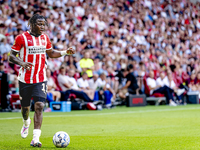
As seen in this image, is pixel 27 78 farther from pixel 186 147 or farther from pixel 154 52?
pixel 154 52

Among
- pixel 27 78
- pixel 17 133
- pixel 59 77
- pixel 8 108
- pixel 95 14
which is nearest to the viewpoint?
pixel 27 78

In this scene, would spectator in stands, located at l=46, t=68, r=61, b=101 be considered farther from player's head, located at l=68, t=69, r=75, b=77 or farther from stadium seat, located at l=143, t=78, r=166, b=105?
stadium seat, located at l=143, t=78, r=166, b=105

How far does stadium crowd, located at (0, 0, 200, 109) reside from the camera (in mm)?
14828

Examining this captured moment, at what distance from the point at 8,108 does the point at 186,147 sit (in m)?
9.17

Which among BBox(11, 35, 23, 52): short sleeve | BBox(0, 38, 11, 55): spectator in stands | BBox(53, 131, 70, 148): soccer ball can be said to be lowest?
BBox(53, 131, 70, 148): soccer ball

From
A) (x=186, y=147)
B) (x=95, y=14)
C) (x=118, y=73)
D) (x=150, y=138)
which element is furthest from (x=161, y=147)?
(x=95, y=14)

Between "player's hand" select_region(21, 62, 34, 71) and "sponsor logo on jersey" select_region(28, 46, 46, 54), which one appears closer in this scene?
"player's hand" select_region(21, 62, 34, 71)

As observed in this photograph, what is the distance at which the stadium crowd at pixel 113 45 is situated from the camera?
14828 mm

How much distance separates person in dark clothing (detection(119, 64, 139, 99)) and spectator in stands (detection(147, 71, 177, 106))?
1.30 metres

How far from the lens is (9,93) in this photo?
496 inches

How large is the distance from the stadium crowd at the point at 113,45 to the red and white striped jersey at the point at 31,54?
739cm

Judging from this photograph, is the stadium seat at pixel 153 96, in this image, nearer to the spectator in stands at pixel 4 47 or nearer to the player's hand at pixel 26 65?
the spectator in stands at pixel 4 47

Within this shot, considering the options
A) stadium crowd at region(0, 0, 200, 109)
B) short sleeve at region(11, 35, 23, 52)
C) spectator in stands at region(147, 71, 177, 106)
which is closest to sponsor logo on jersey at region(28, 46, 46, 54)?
short sleeve at region(11, 35, 23, 52)

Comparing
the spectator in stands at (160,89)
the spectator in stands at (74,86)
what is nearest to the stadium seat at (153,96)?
the spectator in stands at (160,89)
